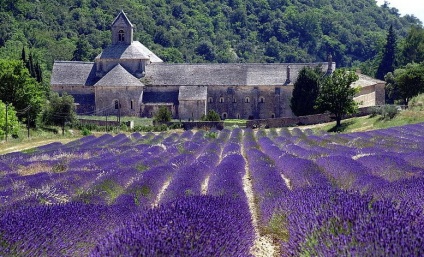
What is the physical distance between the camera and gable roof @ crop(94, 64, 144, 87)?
55.0m

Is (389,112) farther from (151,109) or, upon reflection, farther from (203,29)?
(203,29)

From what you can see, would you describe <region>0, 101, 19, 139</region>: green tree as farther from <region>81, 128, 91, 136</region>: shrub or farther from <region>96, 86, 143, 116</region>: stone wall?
<region>96, 86, 143, 116</region>: stone wall

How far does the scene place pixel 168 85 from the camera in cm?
5766

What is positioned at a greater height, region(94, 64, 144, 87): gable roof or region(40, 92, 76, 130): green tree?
region(94, 64, 144, 87): gable roof

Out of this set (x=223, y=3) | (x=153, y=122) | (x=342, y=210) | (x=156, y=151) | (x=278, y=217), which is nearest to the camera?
(x=342, y=210)

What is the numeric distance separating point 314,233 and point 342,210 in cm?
66

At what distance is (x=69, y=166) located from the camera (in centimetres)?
1612

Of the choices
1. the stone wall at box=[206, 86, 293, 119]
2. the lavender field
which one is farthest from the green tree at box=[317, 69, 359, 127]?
the lavender field

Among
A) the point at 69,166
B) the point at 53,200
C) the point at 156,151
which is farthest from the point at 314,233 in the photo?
the point at 156,151

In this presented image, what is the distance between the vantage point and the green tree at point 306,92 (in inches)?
1949

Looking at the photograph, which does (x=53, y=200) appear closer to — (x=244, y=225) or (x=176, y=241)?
(x=244, y=225)

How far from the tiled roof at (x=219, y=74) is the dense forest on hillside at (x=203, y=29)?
111ft

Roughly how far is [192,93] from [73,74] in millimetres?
14685

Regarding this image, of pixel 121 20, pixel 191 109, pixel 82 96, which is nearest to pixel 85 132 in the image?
pixel 191 109
